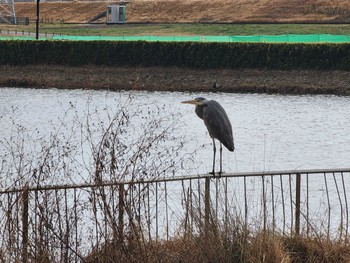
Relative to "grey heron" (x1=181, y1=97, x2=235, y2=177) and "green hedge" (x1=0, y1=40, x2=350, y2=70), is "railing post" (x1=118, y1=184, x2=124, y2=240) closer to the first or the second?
"grey heron" (x1=181, y1=97, x2=235, y2=177)

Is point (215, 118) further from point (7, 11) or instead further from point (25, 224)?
point (7, 11)

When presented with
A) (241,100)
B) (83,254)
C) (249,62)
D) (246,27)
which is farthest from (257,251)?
(246,27)

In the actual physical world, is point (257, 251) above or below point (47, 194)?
below

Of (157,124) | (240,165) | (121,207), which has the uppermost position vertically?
(157,124)

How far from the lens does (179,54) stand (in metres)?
58.2

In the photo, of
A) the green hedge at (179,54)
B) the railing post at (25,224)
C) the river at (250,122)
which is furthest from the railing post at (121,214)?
the green hedge at (179,54)

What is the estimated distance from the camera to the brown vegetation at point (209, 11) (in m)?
88.0

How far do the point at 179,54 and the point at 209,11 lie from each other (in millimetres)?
39045

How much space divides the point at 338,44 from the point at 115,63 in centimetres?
1381

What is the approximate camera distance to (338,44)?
56125 mm

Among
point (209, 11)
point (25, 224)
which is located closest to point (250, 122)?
point (25, 224)

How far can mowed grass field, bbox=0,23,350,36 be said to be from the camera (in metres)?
79.1

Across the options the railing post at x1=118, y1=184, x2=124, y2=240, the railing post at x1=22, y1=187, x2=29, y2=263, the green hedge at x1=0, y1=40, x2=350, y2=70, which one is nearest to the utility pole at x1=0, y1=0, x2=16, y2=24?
the green hedge at x1=0, y1=40, x2=350, y2=70

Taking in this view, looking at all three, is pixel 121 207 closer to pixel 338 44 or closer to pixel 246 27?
pixel 338 44
